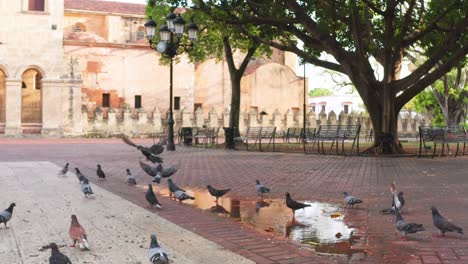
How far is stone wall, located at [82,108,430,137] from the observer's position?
1795 inches

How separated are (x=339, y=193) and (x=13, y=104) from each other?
38545 mm

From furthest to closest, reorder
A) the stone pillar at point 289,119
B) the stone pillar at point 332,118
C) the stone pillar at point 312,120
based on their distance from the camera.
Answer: the stone pillar at point 332,118
the stone pillar at point 312,120
the stone pillar at point 289,119

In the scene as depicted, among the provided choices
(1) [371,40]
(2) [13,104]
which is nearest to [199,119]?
(2) [13,104]

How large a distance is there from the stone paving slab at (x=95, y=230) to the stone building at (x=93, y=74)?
1421 inches

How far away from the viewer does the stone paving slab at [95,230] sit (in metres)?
5.47

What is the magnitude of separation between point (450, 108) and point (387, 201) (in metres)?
38.2

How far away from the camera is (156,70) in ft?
180

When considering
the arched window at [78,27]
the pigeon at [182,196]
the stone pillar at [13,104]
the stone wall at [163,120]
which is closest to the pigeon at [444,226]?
the pigeon at [182,196]

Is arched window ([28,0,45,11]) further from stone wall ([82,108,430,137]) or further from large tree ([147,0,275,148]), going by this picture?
large tree ([147,0,275,148])

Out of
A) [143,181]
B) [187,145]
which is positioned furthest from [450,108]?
[143,181]

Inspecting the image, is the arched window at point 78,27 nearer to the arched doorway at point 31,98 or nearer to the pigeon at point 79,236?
the arched doorway at point 31,98

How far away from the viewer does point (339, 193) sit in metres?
10.5

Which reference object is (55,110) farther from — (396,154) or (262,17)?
(396,154)

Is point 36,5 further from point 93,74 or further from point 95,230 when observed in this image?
point 95,230
